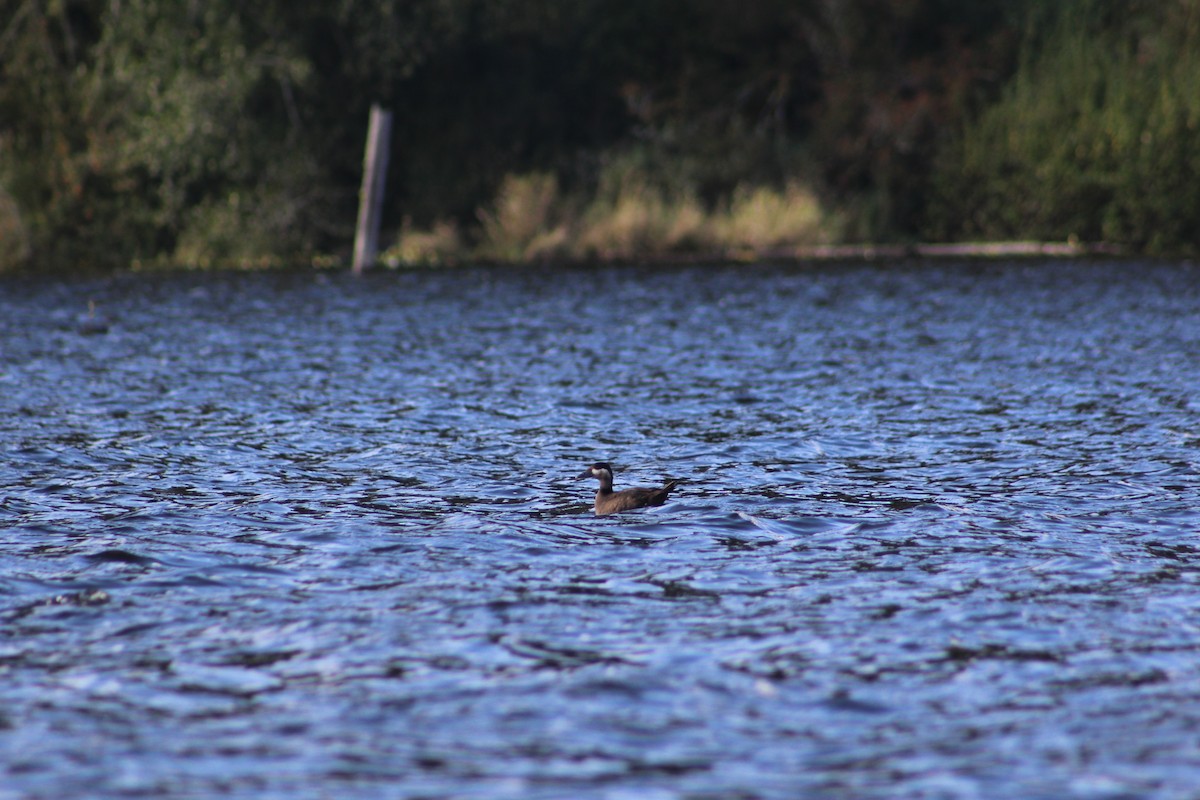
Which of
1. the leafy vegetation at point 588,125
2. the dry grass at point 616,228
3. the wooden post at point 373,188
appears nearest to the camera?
the wooden post at point 373,188

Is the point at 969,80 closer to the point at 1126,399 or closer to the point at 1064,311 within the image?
the point at 1064,311

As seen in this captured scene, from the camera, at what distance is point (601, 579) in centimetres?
906

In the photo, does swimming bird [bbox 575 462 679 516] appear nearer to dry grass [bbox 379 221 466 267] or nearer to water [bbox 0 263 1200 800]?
water [bbox 0 263 1200 800]

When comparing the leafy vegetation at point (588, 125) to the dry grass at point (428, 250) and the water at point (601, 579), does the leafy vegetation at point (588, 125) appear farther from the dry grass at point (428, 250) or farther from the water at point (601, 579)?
the water at point (601, 579)

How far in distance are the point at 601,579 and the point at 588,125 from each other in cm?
3619

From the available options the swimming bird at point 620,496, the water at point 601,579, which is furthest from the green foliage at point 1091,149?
the swimming bird at point 620,496

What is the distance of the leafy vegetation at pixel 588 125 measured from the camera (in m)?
35.2

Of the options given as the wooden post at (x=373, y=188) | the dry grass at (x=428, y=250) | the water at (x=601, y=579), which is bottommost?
the water at (x=601, y=579)

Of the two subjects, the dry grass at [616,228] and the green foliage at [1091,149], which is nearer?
the green foliage at [1091,149]

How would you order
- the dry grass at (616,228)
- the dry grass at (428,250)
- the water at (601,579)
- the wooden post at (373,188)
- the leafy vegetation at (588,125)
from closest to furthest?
the water at (601,579), the wooden post at (373,188), the leafy vegetation at (588,125), the dry grass at (428,250), the dry grass at (616,228)

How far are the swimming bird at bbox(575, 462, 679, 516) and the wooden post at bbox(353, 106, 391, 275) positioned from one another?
22.1m

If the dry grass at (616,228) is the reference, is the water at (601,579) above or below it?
below

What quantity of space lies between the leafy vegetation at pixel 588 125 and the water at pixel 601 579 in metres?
16.4

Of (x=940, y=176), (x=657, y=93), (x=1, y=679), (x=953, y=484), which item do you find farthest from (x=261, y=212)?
(x=1, y=679)
